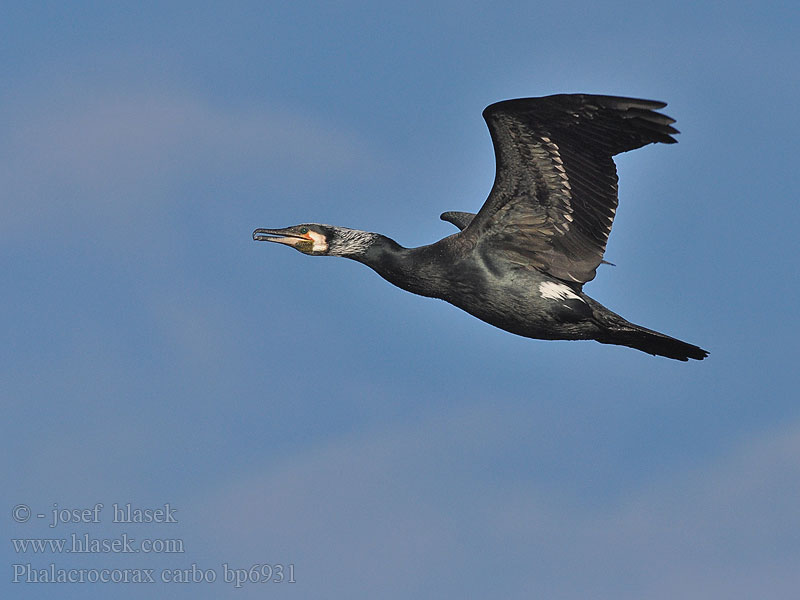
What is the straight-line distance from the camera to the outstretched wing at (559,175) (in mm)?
12781

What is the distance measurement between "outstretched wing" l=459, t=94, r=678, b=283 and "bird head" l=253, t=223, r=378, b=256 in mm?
1138

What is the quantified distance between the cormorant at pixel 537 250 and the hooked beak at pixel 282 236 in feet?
2.55

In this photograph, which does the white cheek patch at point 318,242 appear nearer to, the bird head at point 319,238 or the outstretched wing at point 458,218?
the bird head at point 319,238

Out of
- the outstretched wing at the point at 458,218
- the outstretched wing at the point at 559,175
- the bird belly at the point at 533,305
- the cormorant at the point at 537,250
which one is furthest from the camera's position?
the outstretched wing at the point at 458,218

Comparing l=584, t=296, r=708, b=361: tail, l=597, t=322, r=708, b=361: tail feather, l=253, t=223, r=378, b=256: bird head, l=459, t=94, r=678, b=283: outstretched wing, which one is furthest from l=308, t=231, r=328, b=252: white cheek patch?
l=597, t=322, r=708, b=361: tail feather

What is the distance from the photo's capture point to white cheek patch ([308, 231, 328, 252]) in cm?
1442

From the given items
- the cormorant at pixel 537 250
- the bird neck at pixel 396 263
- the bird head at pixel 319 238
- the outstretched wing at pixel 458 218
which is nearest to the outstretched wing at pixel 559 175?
the cormorant at pixel 537 250

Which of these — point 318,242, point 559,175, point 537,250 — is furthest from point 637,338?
point 318,242

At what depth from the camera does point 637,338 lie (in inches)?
543

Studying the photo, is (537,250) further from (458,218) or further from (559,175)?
(458,218)

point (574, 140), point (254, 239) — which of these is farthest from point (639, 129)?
point (254, 239)

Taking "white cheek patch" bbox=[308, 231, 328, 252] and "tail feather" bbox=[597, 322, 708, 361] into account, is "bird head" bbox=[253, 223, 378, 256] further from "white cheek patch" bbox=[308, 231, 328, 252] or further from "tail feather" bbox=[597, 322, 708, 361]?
"tail feather" bbox=[597, 322, 708, 361]

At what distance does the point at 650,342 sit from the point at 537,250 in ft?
4.47

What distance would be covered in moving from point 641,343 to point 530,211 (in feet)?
5.44
